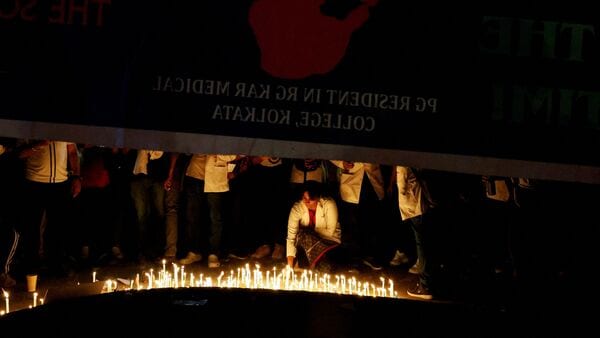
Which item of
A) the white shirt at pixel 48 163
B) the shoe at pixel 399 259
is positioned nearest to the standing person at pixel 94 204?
the white shirt at pixel 48 163

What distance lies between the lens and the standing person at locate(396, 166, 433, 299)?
10.5m

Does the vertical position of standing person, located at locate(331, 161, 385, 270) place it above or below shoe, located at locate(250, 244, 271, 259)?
above

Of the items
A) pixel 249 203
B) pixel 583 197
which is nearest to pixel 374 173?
pixel 249 203

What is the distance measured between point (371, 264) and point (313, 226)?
1.52 metres

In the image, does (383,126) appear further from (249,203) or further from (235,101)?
(249,203)

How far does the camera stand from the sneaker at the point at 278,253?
1242 centimetres

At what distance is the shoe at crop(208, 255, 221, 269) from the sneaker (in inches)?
35.7

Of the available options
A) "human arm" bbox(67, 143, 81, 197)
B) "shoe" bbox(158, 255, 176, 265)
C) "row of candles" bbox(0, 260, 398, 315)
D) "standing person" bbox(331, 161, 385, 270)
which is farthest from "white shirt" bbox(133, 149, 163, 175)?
"standing person" bbox(331, 161, 385, 270)

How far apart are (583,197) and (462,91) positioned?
753 centimetres

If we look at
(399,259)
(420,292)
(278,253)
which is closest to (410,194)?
(420,292)

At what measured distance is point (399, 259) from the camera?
1257 centimetres

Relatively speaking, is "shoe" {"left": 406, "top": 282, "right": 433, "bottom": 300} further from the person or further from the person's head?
the person's head

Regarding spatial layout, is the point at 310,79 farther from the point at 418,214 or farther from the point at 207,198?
the point at 207,198

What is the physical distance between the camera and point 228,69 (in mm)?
4055
